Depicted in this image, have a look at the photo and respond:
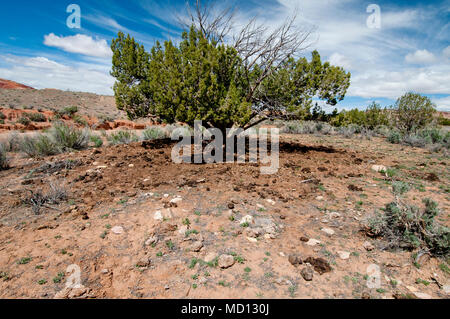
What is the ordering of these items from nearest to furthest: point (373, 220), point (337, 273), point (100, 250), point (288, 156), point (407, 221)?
point (337, 273), point (100, 250), point (407, 221), point (373, 220), point (288, 156)

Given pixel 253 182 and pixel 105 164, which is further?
pixel 105 164

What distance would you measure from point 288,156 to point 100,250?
19.7ft

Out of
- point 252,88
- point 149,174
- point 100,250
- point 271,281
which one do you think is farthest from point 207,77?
point 271,281

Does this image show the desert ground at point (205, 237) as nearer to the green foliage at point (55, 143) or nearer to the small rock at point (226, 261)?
the small rock at point (226, 261)

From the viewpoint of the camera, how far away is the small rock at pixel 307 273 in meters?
2.48

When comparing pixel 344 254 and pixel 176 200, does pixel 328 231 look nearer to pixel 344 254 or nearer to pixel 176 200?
pixel 344 254

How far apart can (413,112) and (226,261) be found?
16.1 meters

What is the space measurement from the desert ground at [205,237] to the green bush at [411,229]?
14cm

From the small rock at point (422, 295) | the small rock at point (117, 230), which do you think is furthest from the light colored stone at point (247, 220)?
the small rock at point (422, 295)

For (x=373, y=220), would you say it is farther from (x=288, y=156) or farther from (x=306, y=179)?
(x=288, y=156)

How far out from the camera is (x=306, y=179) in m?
5.45

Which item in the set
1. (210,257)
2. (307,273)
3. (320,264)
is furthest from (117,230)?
(320,264)
